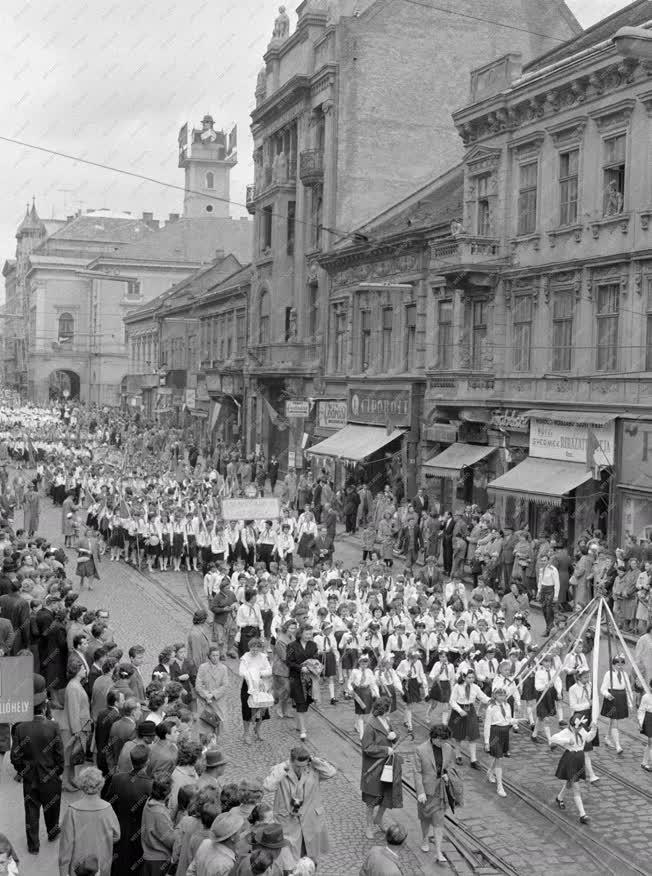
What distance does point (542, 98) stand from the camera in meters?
27.9

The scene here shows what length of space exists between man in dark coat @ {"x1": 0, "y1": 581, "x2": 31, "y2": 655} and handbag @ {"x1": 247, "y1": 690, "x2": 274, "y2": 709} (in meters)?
2.87

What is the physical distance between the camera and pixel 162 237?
98562 mm

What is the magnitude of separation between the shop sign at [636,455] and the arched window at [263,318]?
26495mm

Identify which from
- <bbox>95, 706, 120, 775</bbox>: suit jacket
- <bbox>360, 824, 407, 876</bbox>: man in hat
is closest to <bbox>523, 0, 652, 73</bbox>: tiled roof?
<bbox>95, 706, 120, 775</bbox>: suit jacket


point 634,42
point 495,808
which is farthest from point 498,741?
point 634,42

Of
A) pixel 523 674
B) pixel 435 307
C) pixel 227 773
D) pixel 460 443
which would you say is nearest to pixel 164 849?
pixel 227 773

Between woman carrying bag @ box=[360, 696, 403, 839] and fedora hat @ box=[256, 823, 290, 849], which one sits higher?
fedora hat @ box=[256, 823, 290, 849]

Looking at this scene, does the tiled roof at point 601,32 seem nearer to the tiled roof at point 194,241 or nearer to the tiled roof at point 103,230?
the tiled roof at point 194,241

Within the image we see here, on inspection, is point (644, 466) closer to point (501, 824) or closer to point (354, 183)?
point (501, 824)

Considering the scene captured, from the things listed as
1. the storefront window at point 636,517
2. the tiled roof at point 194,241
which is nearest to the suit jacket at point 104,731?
the storefront window at point 636,517

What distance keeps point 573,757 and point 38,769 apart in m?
5.61

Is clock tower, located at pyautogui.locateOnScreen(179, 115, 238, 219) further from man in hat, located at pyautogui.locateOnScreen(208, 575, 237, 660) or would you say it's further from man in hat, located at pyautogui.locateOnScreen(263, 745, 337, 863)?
man in hat, located at pyautogui.locateOnScreen(263, 745, 337, 863)

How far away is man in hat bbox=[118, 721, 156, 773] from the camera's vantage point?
10.2 metres

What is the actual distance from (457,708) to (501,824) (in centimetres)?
205
